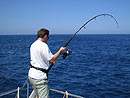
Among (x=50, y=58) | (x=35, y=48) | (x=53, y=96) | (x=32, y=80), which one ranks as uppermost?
(x=35, y=48)

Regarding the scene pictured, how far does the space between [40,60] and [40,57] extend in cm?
8

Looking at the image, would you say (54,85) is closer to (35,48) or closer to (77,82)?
(77,82)

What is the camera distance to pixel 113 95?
1177cm

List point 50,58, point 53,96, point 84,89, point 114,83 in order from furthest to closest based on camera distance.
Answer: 1. point 114,83
2. point 84,89
3. point 53,96
4. point 50,58

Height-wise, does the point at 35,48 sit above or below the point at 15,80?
above

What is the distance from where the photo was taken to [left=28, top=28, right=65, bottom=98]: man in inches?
128

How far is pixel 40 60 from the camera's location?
11.0 ft

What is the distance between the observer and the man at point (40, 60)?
325 centimetres

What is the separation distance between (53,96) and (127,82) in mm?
7559

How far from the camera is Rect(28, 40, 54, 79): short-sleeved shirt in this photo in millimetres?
3234

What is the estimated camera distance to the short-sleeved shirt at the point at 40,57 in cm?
323

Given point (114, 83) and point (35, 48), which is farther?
point (114, 83)

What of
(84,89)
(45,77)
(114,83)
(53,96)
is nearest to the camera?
(45,77)

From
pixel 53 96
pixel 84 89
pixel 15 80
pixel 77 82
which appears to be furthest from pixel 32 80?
pixel 15 80
